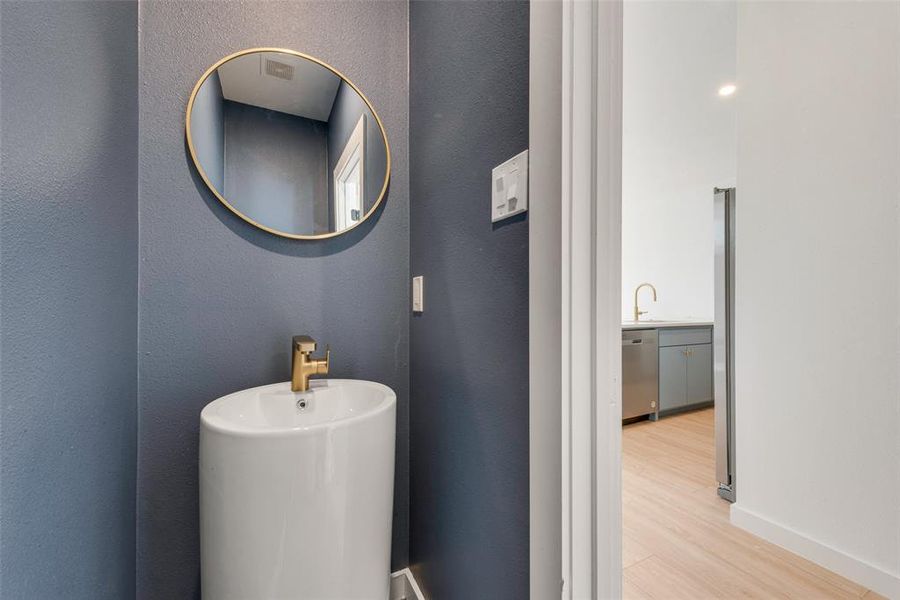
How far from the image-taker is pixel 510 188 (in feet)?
2.42

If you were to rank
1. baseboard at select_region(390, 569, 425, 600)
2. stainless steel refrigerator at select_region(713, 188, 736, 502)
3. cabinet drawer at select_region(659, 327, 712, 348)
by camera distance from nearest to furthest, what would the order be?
baseboard at select_region(390, 569, 425, 600) < stainless steel refrigerator at select_region(713, 188, 736, 502) < cabinet drawer at select_region(659, 327, 712, 348)

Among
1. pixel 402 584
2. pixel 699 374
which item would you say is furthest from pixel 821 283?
pixel 699 374

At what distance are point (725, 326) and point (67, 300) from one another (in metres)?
2.33

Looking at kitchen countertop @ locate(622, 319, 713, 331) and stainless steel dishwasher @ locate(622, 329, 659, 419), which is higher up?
kitchen countertop @ locate(622, 319, 713, 331)

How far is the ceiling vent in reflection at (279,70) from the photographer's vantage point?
1.12m

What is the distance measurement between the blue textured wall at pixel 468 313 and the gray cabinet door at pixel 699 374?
3159 mm

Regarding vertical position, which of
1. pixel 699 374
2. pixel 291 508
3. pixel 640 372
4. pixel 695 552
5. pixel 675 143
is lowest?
pixel 695 552

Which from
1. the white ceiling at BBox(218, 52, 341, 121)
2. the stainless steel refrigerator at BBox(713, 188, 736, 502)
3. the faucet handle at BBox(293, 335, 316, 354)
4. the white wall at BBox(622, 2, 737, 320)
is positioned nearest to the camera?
the faucet handle at BBox(293, 335, 316, 354)

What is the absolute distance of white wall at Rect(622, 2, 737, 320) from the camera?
1957 millimetres

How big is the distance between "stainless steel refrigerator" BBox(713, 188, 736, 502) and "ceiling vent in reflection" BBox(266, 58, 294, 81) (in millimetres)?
1932

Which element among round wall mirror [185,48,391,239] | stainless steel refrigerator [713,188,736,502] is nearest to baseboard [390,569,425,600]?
round wall mirror [185,48,391,239]

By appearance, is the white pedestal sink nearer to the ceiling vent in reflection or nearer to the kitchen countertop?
the ceiling vent in reflection

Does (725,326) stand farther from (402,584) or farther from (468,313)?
(402,584)

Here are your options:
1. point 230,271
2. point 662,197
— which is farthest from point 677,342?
point 230,271
